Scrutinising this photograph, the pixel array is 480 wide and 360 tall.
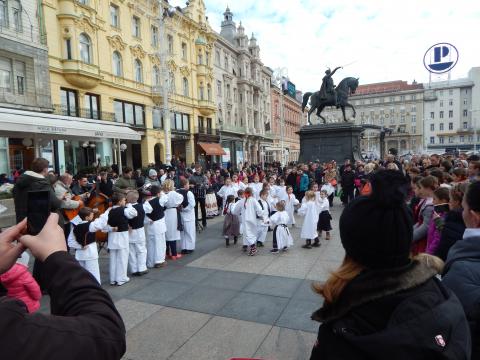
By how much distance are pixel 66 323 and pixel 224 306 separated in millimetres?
4132

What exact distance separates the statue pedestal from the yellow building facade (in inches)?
388

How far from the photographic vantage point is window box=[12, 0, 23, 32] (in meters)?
18.8

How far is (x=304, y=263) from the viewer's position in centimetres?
696

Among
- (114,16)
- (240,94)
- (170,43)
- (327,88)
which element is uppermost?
(170,43)

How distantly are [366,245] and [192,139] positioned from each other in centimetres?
3607

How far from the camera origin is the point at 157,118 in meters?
32.2

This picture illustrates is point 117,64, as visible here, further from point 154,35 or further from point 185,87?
point 185,87

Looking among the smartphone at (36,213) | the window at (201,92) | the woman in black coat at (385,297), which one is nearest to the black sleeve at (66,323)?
the smartphone at (36,213)

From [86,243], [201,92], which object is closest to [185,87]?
[201,92]

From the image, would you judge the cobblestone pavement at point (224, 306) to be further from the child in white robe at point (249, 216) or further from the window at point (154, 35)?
the window at point (154, 35)

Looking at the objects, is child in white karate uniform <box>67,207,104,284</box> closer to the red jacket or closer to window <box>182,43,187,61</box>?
the red jacket

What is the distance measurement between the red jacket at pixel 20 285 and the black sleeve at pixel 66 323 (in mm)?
2513

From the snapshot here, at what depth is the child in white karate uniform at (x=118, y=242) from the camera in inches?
242

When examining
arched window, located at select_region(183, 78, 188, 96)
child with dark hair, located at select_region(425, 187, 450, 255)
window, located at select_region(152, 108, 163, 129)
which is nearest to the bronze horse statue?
window, located at select_region(152, 108, 163, 129)
